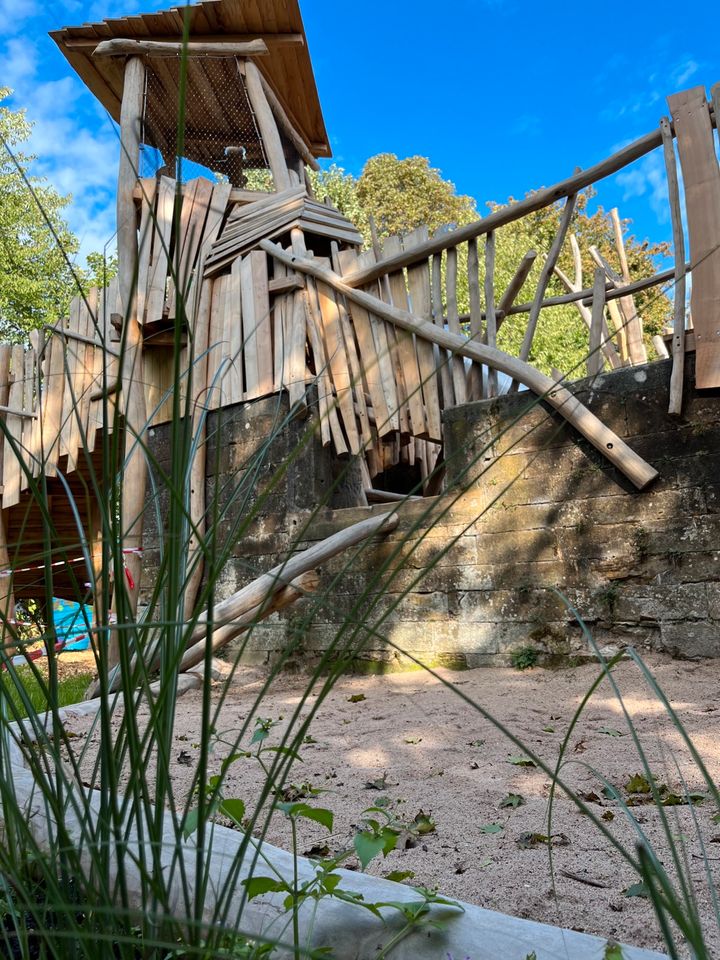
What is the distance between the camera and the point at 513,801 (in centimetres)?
214

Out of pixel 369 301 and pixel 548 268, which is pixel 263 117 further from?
pixel 548 268

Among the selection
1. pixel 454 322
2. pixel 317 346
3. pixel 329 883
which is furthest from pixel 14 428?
pixel 329 883

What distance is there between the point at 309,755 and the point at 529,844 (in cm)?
124

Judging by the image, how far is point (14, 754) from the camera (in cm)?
237

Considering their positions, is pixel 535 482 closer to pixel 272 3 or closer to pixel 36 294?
pixel 272 3

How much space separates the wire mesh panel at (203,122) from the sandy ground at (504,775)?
219 inches

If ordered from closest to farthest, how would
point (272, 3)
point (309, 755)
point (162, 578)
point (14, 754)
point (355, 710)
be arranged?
point (162, 578)
point (14, 754)
point (309, 755)
point (355, 710)
point (272, 3)

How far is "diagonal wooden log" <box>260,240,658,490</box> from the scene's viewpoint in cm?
393

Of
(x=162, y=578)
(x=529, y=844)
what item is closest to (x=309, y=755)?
(x=529, y=844)

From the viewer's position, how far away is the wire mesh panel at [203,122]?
7.62 m

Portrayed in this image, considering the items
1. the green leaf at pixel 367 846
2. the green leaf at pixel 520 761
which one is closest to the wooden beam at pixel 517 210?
the green leaf at pixel 520 761

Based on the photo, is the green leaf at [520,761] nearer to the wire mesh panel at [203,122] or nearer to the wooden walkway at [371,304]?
the wooden walkway at [371,304]

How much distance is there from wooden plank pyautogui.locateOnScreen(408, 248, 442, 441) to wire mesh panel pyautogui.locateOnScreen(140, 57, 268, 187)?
10.7 ft

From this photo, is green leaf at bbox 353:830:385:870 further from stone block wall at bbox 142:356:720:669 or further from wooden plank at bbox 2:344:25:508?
wooden plank at bbox 2:344:25:508
